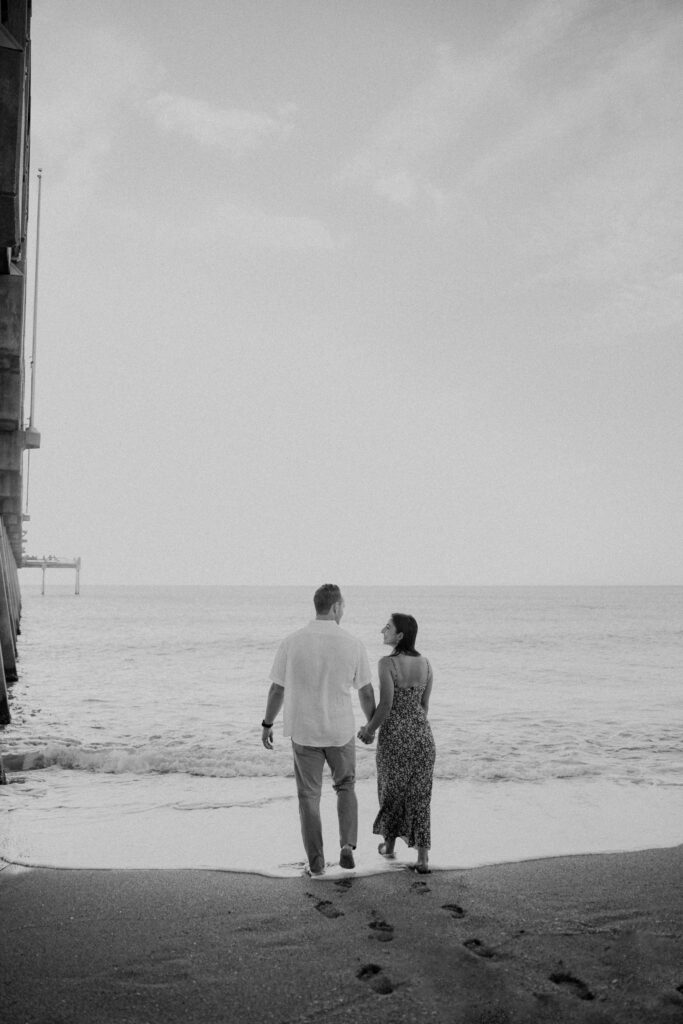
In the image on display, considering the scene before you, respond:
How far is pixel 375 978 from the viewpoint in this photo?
302 cm

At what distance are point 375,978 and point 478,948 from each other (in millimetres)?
584

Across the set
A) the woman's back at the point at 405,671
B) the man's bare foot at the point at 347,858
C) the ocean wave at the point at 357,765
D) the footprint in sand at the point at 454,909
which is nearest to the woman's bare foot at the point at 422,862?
the man's bare foot at the point at 347,858

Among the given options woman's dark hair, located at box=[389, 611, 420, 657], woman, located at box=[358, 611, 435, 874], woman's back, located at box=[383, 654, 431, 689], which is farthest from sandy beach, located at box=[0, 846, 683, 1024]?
woman's dark hair, located at box=[389, 611, 420, 657]

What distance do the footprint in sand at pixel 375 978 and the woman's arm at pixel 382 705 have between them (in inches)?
61.5

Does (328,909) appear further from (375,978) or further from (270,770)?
(270,770)

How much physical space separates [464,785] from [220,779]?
8.89ft

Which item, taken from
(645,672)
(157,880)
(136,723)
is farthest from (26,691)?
(645,672)

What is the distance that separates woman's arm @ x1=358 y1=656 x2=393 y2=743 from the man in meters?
0.08

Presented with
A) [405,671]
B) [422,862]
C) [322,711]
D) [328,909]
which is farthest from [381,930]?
[405,671]

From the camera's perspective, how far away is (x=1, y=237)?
5.12 metres

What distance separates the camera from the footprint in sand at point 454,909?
376 centimetres

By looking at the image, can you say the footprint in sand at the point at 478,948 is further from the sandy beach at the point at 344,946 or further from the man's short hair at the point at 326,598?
the man's short hair at the point at 326,598

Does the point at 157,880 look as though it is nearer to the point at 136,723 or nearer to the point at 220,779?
the point at 220,779

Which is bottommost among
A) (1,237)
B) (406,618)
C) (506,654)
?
(506,654)
